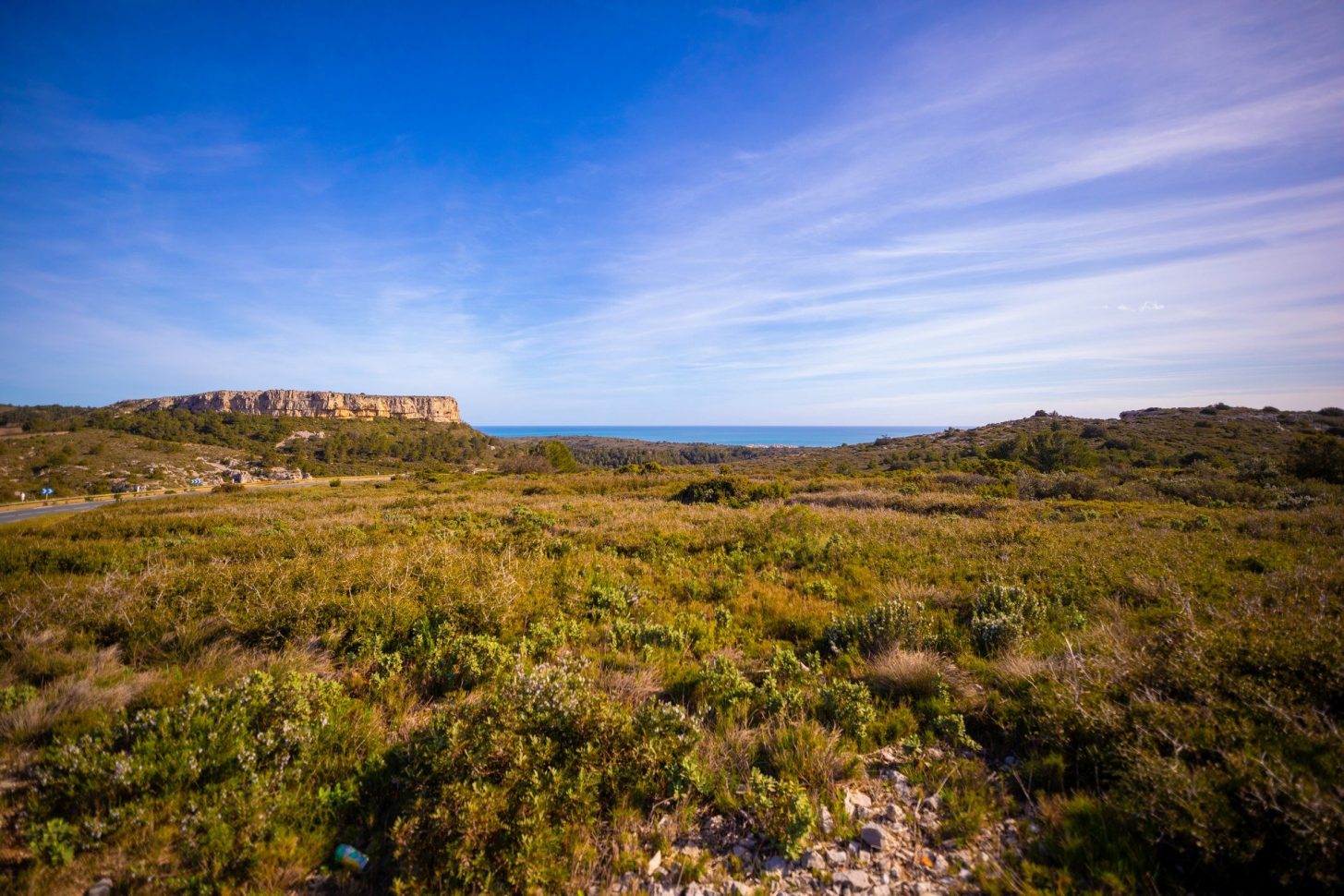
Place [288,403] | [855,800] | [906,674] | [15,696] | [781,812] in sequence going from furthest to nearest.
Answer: [288,403], [906,674], [15,696], [855,800], [781,812]

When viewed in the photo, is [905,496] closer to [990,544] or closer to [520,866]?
[990,544]

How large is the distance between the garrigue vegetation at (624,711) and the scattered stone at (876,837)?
0.81ft

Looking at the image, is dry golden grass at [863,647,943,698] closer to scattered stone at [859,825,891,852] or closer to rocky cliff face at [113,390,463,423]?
scattered stone at [859,825,891,852]

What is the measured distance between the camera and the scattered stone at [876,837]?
3025 mm

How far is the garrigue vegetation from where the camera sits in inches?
110

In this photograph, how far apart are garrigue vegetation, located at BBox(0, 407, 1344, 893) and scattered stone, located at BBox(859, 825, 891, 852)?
25 centimetres

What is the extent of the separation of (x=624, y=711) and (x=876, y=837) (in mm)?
2069

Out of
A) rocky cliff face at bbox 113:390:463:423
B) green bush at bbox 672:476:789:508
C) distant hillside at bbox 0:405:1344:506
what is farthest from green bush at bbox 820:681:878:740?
rocky cliff face at bbox 113:390:463:423

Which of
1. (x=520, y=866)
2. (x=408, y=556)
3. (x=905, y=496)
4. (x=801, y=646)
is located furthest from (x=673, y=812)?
(x=905, y=496)

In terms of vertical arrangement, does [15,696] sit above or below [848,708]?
above

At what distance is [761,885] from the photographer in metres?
2.79

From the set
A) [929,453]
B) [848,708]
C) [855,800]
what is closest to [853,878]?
[855,800]

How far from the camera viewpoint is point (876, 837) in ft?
10.0

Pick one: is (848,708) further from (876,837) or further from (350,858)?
(350,858)
